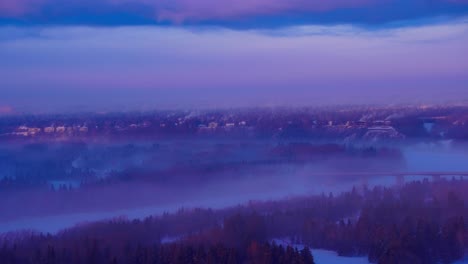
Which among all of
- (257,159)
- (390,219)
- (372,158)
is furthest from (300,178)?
(390,219)

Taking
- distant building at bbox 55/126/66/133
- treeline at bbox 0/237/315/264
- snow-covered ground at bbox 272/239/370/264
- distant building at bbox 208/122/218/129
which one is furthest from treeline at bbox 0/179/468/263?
distant building at bbox 208/122/218/129

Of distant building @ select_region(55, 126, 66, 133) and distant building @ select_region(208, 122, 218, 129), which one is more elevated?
distant building @ select_region(55, 126, 66, 133)

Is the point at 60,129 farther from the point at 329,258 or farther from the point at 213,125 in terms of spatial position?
the point at 329,258

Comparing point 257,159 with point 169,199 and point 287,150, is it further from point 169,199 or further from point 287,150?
point 169,199

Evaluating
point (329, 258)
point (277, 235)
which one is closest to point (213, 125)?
point (277, 235)

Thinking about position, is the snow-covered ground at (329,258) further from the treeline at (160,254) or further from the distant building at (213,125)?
the distant building at (213,125)

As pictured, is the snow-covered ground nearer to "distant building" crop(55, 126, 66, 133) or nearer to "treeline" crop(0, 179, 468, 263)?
"treeline" crop(0, 179, 468, 263)

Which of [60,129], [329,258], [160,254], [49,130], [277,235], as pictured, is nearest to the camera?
[160,254]

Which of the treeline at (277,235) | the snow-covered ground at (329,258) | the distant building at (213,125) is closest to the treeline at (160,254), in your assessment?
the treeline at (277,235)
